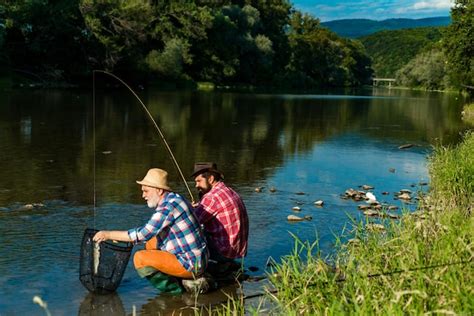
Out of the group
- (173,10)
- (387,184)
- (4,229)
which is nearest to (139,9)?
(173,10)

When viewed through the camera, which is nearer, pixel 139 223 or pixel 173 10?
pixel 139 223

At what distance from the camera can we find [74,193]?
447 inches

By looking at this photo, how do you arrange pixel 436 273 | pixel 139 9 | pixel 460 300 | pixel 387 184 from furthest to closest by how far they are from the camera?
pixel 139 9
pixel 387 184
pixel 436 273
pixel 460 300

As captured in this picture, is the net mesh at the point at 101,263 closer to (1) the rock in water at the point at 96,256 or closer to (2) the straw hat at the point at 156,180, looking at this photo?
(1) the rock in water at the point at 96,256

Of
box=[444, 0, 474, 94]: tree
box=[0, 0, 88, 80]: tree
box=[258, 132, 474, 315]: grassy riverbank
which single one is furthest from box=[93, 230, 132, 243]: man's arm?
box=[0, 0, 88, 80]: tree

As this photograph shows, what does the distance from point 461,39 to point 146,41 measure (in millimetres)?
30069

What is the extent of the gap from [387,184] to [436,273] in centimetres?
903

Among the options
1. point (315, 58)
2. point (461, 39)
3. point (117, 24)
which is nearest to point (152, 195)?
point (461, 39)

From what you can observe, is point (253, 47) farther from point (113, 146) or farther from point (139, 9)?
point (113, 146)

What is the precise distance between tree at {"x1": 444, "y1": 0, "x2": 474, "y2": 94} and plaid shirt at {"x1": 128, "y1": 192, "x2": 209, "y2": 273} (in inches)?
1575

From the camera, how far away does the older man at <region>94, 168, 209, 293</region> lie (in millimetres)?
6145

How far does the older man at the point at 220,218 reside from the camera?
22.5 feet

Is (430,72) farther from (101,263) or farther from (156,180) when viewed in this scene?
(101,263)

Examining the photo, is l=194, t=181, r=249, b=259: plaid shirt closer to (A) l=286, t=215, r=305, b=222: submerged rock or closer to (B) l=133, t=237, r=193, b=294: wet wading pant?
(B) l=133, t=237, r=193, b=294: wet wading pant
